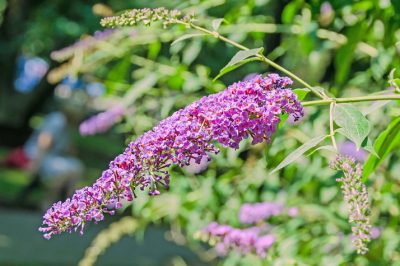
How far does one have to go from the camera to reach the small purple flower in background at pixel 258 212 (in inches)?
134

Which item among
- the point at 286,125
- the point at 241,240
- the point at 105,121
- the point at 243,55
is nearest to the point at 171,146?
the point at 243,55

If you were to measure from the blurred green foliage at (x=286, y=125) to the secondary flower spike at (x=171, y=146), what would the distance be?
1180mm

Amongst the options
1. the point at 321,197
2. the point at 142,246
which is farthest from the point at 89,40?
the point at 142,246

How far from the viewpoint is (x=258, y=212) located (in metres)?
3.41

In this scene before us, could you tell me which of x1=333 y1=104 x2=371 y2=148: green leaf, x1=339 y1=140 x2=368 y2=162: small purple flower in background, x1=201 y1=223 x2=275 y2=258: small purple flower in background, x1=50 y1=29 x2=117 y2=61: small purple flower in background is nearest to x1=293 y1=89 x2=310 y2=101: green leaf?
x1=333 y1=104 x2=371 y2=148: green leaf

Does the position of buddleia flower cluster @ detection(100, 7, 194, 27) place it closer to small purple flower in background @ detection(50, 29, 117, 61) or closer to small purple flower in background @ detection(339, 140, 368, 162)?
small purple flower in background @ detection(339, 140, 368, 162)

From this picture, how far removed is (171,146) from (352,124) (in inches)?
13.0

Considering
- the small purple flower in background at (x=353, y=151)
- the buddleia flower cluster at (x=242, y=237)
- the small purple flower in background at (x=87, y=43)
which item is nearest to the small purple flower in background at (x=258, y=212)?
the buddleia flower cluster at (x=242, y=237)

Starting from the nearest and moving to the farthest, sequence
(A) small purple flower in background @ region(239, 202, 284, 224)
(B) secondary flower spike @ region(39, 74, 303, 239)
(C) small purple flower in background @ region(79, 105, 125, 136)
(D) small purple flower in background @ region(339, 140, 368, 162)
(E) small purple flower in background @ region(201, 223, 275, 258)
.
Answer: (B) secondary flower spike @ region(39, 74, 303, 239), (E) small purple flower in background @ region(201, 223, 275, 258), (D) small purple flower in background @ region(339, 140, 368, 162), (A) small purple flower in background @ region(239, 202, 284, 224), (C) small purple flower in background @ region(79, 105, 125, 136)

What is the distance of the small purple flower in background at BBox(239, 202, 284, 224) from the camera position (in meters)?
3.39

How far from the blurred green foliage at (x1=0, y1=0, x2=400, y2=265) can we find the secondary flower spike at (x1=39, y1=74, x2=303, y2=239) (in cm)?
118

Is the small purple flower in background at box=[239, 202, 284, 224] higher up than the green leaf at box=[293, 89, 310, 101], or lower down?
higher up

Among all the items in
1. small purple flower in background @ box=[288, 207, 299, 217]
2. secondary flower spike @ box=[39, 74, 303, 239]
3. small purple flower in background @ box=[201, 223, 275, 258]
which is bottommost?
secondary flower spike @ box=[39, 74, 303, 239]

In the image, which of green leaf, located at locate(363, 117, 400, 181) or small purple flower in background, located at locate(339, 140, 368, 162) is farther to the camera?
small purple flower in background, located at locate(339, 140, 368, 162)
